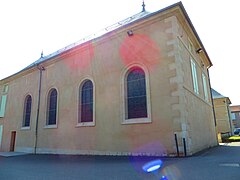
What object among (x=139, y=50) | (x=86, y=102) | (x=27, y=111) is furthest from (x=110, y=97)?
(x=27, y=111)

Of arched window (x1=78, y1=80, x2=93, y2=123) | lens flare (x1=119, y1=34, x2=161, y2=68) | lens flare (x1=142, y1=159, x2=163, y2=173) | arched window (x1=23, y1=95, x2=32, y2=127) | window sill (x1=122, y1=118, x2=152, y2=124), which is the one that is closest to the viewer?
lens flare (x1=142, y1=159, x2=163, y2=173)

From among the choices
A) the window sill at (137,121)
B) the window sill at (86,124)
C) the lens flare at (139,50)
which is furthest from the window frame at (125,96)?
the window sill at (86,124)

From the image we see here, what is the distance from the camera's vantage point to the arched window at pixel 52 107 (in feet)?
41.5

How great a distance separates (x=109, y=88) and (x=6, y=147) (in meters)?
11.6

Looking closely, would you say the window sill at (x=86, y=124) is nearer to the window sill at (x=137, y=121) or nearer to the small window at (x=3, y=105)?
the window sill at (x=137, y=121)

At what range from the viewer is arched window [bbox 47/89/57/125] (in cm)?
1264

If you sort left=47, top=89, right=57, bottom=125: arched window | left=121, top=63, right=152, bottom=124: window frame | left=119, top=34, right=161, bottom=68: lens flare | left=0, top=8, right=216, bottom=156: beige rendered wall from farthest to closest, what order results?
left=47, top=89, right=57, bottom=125: arched window
left=119, top=34, right=161, bottom=68: lens flare
left=121, top=63, right=152, bottom=124: window frame
left=0, top=8, right=216, bottom=156: beige rendered wall

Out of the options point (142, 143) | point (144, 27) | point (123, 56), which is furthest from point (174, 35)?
point (142, 143)

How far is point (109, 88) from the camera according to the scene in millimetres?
9867

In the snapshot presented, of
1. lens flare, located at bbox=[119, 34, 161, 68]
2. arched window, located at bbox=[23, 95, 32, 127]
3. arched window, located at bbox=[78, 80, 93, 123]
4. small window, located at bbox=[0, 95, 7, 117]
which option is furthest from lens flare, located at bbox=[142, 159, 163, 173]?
small window, located at bbox=[0, 95, 7, 117]

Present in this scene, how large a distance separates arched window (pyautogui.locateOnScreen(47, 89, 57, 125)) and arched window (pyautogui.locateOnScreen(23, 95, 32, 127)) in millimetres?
2703

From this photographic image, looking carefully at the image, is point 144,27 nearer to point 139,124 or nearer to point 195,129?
point 139,124

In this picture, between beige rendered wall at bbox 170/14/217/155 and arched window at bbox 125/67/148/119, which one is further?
arched window at bbox 125/67/148/119

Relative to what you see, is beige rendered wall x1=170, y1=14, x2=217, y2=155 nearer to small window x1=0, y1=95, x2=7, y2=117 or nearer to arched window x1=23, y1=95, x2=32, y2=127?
arched window x1=23, y1=95, x2=32, y2=127
